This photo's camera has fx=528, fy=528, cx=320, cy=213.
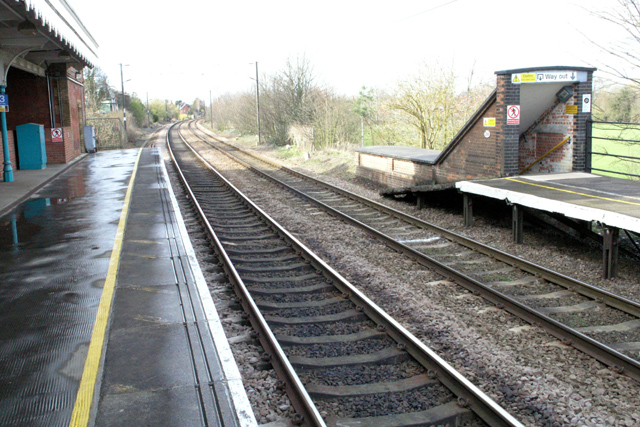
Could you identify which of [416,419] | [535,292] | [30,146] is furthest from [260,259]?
[30,146]

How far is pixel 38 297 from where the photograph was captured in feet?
21.9

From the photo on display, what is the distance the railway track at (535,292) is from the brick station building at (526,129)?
226 centimetres

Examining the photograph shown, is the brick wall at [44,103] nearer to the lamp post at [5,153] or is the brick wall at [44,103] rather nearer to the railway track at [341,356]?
the lamp post at [5,153]

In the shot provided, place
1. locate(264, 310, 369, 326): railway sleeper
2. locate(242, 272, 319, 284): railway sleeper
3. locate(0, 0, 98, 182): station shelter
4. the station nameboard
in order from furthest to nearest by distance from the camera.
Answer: locate(0, 0, 98, 182): station shelter
the station nameboard
locate(242, 272, 319, 284): railway sleeper
locate(264, 310, 369, 326): railway sleeper

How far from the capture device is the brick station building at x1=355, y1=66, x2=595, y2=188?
11.2m

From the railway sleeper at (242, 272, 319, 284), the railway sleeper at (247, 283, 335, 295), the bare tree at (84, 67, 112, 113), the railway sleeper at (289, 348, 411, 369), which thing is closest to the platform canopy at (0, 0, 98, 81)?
the railway sleeper at (242, 272, 319, 284)

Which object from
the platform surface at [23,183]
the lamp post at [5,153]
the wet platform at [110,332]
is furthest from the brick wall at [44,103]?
the wet platform at [110,332]

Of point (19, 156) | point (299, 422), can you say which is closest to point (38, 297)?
point (299, 422)

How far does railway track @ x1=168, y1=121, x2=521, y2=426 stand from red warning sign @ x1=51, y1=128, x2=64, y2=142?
18849 millimetres

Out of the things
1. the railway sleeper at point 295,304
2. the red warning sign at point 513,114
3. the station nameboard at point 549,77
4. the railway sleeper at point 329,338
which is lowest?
the railway sleeper at point 329,338

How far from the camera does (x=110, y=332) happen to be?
219 inches

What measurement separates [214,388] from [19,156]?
21.3m

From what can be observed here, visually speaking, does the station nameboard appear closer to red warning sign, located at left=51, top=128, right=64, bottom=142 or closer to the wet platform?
the wet platform

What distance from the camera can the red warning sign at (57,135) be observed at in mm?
24000
